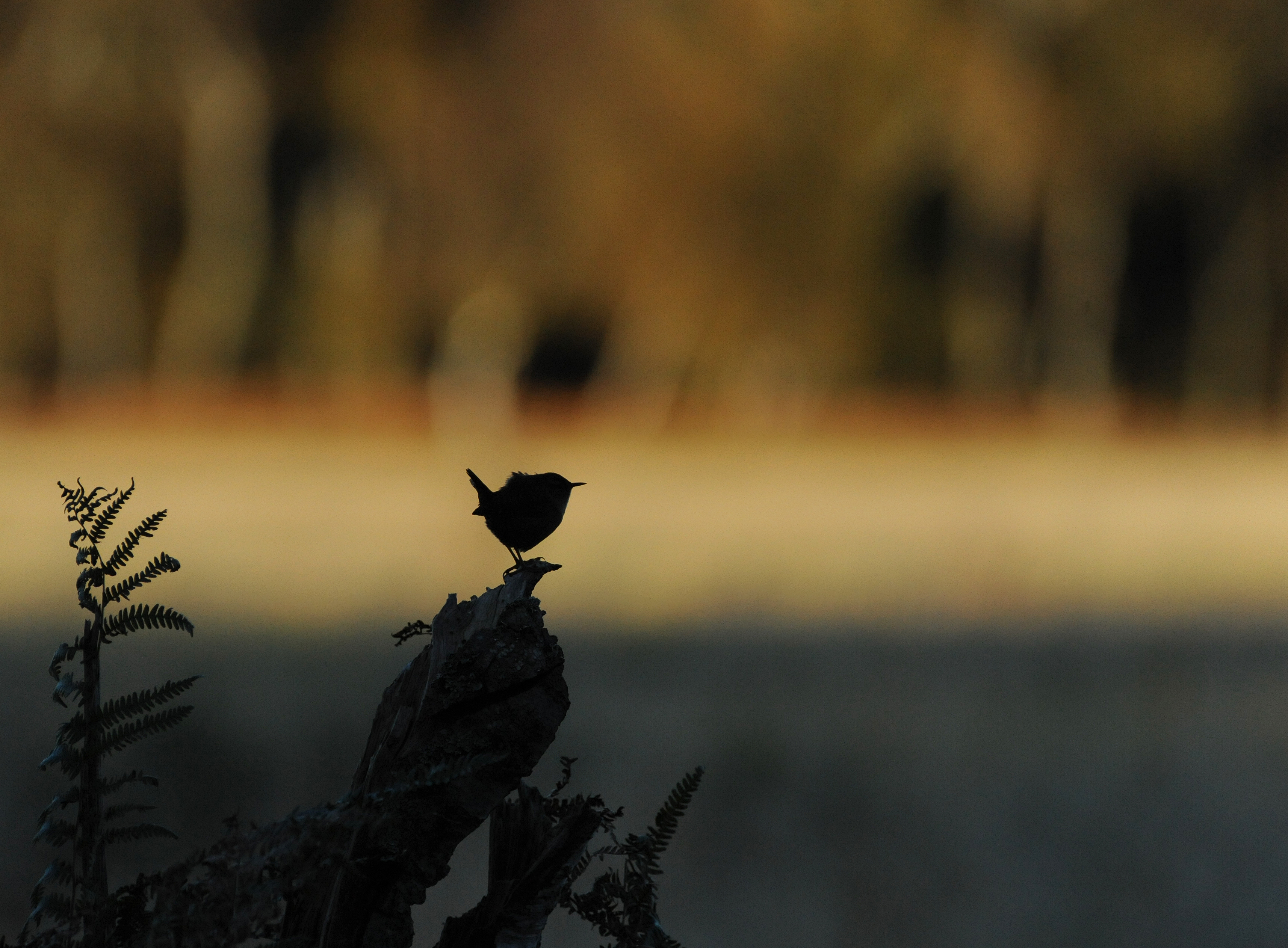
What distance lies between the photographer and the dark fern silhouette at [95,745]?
45.6 inches

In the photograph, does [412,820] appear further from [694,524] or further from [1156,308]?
[1156,308]

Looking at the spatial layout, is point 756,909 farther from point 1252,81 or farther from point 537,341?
point 537,341

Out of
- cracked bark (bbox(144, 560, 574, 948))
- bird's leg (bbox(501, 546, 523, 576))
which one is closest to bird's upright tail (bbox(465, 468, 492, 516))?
bird's leg (bbox(501, 546, 523, 576))

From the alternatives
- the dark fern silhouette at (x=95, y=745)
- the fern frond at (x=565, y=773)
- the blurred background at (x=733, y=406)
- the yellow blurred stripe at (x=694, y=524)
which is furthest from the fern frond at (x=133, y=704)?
the yellow blurred stripe at (x=694, y=524)

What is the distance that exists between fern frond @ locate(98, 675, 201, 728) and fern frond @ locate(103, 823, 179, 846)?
4.2 inches

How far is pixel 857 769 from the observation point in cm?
667

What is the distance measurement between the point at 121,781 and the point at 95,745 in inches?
1.8

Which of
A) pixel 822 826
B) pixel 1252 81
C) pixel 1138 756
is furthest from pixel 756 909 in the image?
pixel 1252 81

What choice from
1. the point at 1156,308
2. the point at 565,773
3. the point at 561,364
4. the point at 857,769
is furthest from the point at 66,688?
the point at 1156,308

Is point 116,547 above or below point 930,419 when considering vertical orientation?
below

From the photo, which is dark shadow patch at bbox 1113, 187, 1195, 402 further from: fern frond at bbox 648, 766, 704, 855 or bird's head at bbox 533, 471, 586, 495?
fern frond at bbox 648, 766, 704, 855

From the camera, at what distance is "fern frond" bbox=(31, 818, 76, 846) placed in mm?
1152

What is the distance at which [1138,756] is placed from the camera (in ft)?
22.4

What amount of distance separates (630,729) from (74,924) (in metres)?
5.99
